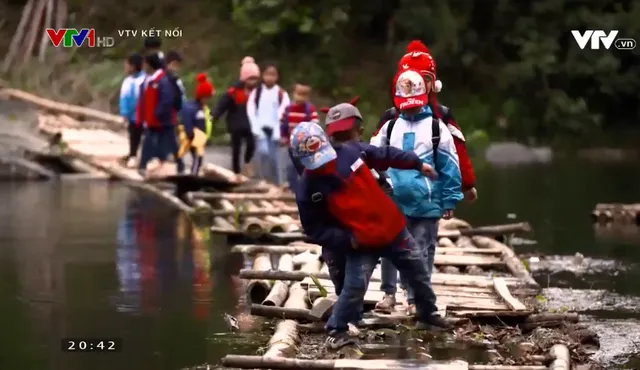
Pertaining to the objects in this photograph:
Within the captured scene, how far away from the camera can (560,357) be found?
8891 mm

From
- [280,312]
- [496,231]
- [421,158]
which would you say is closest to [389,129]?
Answer: [421,158]

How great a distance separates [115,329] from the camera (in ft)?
34.3

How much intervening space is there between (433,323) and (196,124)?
13.0 meters

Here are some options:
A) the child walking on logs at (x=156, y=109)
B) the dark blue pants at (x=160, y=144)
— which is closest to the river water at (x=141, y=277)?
the dark blue pants at (x=160, y=144)

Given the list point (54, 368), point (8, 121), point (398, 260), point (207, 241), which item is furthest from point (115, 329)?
point (8, 121)

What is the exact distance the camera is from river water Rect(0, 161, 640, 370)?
1000cm

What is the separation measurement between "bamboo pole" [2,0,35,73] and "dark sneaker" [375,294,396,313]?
1238 inches

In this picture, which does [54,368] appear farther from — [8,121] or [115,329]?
[8,121]

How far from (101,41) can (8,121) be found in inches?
686

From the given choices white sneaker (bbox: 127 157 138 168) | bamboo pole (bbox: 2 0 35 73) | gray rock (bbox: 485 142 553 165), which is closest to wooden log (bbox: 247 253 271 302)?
white sneaker (bbox: 127 157 138 168)

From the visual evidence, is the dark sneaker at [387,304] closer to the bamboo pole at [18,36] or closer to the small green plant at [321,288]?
the small green plant at [321,288]

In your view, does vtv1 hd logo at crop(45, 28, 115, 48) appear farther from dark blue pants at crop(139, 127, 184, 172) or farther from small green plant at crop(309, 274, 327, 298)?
small green plant at crop(309, 274, 327, 298)

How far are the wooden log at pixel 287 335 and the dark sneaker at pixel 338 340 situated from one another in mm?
225

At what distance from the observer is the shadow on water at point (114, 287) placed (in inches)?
386
